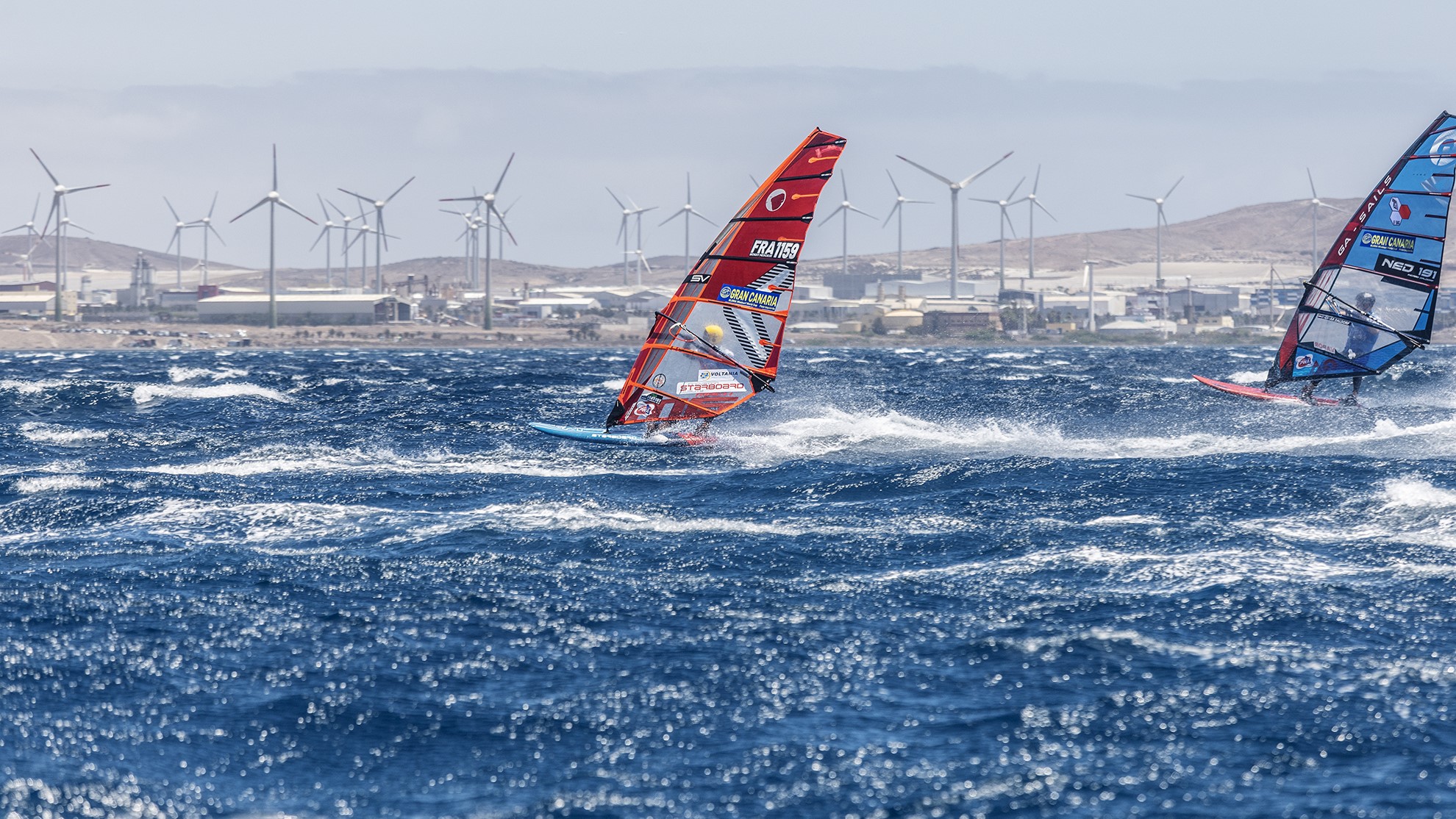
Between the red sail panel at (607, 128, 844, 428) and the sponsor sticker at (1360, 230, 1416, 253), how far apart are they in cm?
2020

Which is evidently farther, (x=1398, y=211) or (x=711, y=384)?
(x=1398, y=211)

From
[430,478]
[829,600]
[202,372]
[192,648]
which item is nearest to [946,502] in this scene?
[829,600]

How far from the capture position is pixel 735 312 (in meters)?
44.8

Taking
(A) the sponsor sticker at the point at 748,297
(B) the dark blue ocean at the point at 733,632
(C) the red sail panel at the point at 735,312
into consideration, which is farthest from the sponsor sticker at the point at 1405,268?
(A) the sponsor sticker at the point at 748,297

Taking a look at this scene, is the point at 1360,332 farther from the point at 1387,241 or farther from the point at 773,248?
the point at 773,248

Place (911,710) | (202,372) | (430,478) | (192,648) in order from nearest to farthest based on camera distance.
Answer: (911,710), (192,648), (430,478), (202,372)

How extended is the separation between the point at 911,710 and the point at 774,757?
2.22 meters

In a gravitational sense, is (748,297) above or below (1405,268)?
below

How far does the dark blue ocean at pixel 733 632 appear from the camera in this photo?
52.8 ft

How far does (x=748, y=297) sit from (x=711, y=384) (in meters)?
3.03

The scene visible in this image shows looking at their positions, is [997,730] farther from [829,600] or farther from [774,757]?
[829,600]

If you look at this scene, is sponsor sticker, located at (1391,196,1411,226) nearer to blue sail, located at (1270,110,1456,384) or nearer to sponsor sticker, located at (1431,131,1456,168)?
blue sail, located at (1270,110,1456,384)

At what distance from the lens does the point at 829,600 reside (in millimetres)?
23562

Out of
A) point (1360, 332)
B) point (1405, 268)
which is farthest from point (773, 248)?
point (1360, 332)
